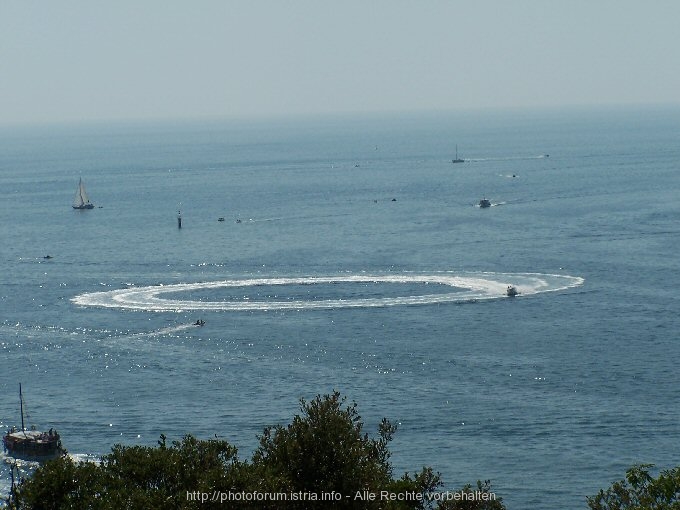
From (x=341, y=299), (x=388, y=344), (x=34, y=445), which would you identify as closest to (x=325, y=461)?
(x=34, y=445)

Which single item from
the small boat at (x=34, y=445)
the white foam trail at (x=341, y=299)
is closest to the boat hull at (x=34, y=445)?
the small boat at (x=34, y=445)

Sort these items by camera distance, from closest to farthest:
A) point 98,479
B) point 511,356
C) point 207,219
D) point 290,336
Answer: point 98,479
point 511,356
point 290,336
point 207,219

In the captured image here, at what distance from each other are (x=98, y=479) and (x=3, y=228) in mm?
161731

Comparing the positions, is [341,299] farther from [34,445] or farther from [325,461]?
[325,461]

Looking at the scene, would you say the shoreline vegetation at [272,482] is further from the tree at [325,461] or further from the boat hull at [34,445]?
the boat hull at [34,445]

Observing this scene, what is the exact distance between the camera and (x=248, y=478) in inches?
1519

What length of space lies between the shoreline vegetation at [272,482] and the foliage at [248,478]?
0.03m

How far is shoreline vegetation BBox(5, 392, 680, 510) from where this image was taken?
3872 centimetres

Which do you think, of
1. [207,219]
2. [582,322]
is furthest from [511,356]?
[207,219]

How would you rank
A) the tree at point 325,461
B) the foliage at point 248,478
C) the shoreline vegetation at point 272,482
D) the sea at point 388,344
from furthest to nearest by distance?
1. the sea at point 388,344
2. the tree at point 325,461
3. the foliage at point 248,478
4. the shoreline vegetation at point 272,482

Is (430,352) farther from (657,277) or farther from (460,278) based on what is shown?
(657,277)

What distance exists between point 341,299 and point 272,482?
8189 centimetres

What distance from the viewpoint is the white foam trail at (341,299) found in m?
118

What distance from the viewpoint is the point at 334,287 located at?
126 metres
